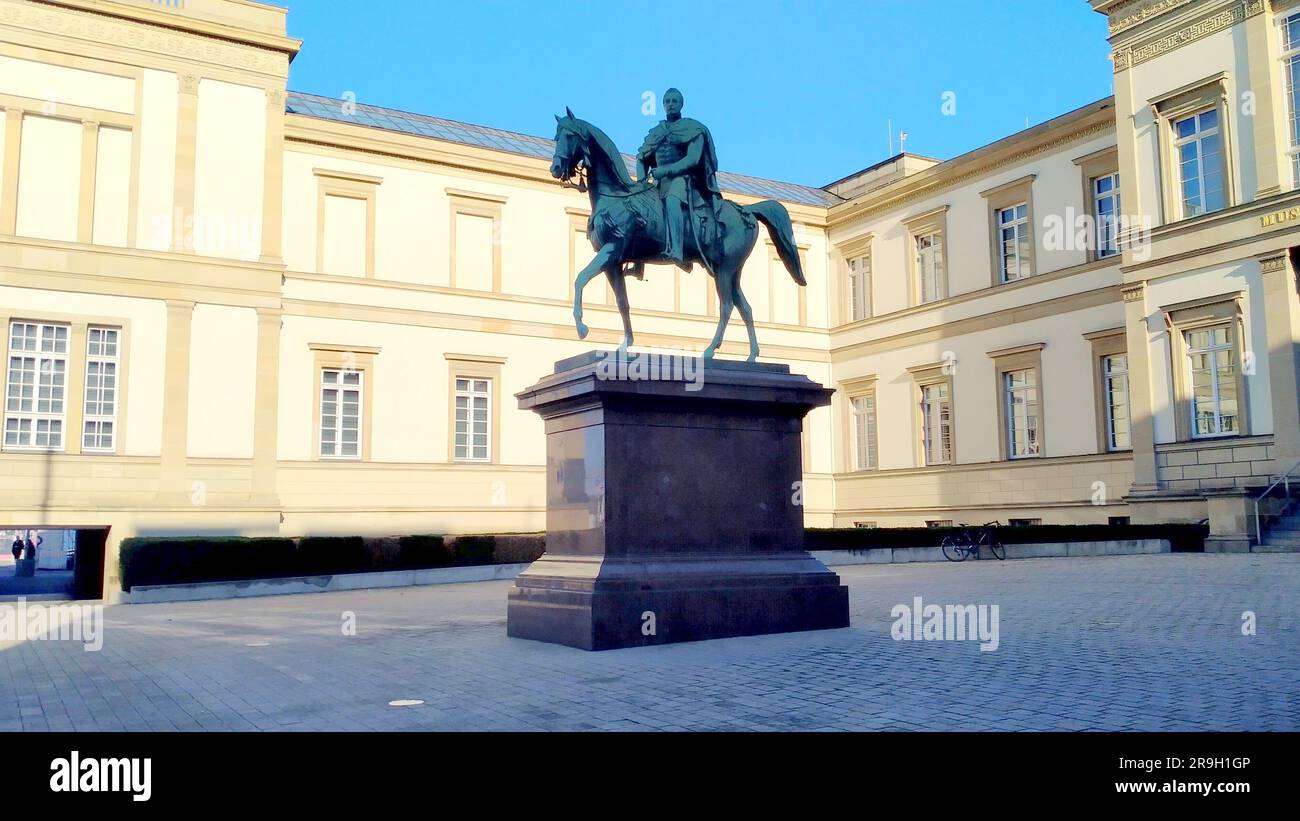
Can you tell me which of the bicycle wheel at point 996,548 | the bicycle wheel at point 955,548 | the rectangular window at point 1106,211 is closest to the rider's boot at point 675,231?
the bicycle wheel at point 996,548

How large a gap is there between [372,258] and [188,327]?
20.3ft

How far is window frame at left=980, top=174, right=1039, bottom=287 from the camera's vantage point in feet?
104

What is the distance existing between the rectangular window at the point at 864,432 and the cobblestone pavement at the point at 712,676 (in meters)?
23.9

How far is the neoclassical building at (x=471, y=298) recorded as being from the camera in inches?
982

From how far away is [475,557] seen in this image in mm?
23500

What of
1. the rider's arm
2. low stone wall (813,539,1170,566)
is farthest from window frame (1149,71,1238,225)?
the rider's arm

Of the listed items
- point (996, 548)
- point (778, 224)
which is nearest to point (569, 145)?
point (778, 224)

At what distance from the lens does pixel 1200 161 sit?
25.8 meters

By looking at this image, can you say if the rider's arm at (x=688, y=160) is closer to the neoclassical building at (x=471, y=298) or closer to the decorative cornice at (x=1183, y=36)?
the neoclassical building at (x=471, y=298)

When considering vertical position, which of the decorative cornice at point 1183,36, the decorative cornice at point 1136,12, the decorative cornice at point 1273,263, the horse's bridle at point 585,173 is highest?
the decorative cornice at point 1136,12

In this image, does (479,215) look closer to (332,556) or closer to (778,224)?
(332,556)

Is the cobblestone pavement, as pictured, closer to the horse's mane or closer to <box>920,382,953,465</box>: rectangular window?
the horse's mane

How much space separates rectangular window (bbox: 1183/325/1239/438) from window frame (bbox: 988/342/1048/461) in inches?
219
